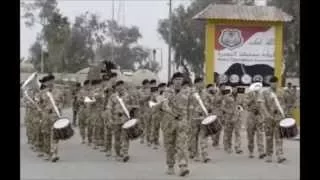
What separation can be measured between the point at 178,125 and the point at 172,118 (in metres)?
0.18

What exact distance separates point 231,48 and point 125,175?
12432mm

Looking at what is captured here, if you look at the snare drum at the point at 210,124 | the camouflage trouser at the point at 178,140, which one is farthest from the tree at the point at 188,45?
the camouflage trouser at the point at 178,140

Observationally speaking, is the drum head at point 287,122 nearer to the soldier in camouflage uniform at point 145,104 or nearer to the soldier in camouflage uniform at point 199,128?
the soldier in camouflage uniform at point 199,128

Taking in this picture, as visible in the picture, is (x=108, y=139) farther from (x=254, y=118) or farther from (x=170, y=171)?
(x=170, y=171)

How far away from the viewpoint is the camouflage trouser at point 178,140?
34.8 ft

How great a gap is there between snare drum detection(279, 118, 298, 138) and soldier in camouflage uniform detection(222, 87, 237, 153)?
3.07 meters

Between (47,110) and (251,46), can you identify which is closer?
(47,110)

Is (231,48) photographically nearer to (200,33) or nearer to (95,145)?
(95,145)

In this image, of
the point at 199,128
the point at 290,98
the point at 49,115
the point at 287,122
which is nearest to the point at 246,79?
the point at 290,98

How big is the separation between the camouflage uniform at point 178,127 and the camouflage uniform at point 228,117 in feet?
14.2

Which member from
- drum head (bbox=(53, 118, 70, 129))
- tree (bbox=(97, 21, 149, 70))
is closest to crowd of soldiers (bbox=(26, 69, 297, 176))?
drum head (bbox=(53, 118, 70, 129))
